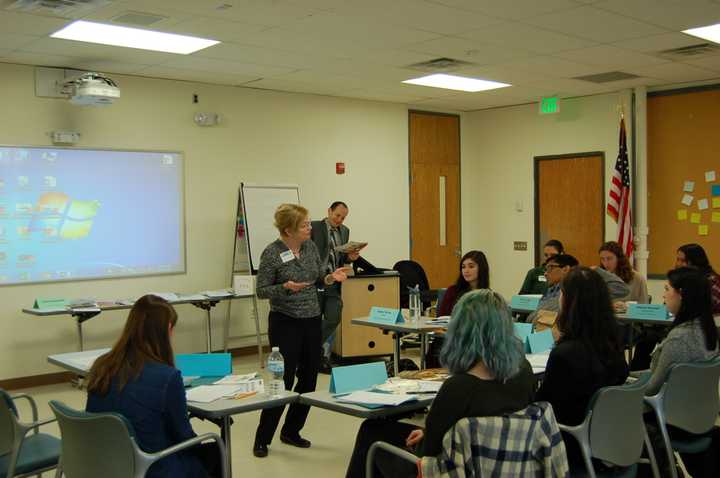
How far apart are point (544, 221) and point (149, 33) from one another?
6.10m

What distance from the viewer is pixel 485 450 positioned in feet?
8.27

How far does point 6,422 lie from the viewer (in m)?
3.36

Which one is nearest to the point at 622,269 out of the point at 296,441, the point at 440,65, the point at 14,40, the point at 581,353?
the point at 440,65

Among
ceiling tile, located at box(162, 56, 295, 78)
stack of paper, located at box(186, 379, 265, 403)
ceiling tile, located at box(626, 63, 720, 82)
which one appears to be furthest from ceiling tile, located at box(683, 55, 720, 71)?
stack of paper, located at box(186, 379, 265, 403)

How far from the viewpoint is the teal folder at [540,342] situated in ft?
14.7

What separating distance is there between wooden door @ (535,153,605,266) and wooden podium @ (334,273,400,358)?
3.03 metres

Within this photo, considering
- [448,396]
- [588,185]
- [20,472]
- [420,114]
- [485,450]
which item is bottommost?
[20,472]

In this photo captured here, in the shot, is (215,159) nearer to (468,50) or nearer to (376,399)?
(468,50)

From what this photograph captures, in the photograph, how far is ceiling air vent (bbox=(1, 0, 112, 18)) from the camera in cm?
505

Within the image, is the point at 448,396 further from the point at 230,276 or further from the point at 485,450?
the point at 230,276

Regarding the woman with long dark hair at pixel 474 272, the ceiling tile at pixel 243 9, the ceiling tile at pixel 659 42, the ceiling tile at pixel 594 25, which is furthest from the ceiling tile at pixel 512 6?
the woman with long dark hair at pixel 474 272

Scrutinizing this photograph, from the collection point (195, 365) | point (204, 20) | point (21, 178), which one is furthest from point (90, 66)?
point (195, 365)

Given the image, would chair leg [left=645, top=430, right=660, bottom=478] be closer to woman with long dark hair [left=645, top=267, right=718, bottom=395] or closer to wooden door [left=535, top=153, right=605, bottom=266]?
woman with long dark hair [left=645, top=267, right=718, bottom=395]

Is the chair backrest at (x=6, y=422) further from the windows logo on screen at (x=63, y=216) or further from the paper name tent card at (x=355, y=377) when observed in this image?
the windows logo on screen at (x=63, y=216)
